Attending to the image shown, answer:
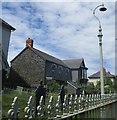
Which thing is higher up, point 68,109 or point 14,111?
point 14,111

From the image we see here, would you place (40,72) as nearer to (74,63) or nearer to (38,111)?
(74,63)

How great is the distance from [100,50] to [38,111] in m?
8.39

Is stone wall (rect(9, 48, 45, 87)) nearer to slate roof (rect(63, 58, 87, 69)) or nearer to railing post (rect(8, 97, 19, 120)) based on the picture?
slate roof (rect(63, 58, 87, 69))

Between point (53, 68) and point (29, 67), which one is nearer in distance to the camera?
point (29, 67)

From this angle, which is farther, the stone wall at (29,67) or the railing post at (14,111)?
the stone wall at (29,67)

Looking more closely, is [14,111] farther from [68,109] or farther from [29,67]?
[29,67]

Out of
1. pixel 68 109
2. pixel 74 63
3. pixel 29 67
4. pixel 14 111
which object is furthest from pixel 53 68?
pixel 14 111

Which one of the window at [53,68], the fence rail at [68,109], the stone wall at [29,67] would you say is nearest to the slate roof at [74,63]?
the window at [53,68]

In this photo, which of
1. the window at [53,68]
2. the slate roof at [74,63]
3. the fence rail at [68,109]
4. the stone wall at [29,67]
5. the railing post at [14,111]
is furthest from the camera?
the slate roof at [74,63]

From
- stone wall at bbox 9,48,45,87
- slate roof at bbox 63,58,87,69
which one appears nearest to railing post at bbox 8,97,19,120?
stone wall at bbox 9,48,45,87

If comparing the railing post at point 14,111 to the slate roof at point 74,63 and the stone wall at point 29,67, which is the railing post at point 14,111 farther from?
the slate roof at point 74,63

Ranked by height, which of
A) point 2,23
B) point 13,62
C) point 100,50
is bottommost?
point 100,50

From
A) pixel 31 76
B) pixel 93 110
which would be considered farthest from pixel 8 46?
pixel 93 110

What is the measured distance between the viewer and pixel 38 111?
5.46 meters
